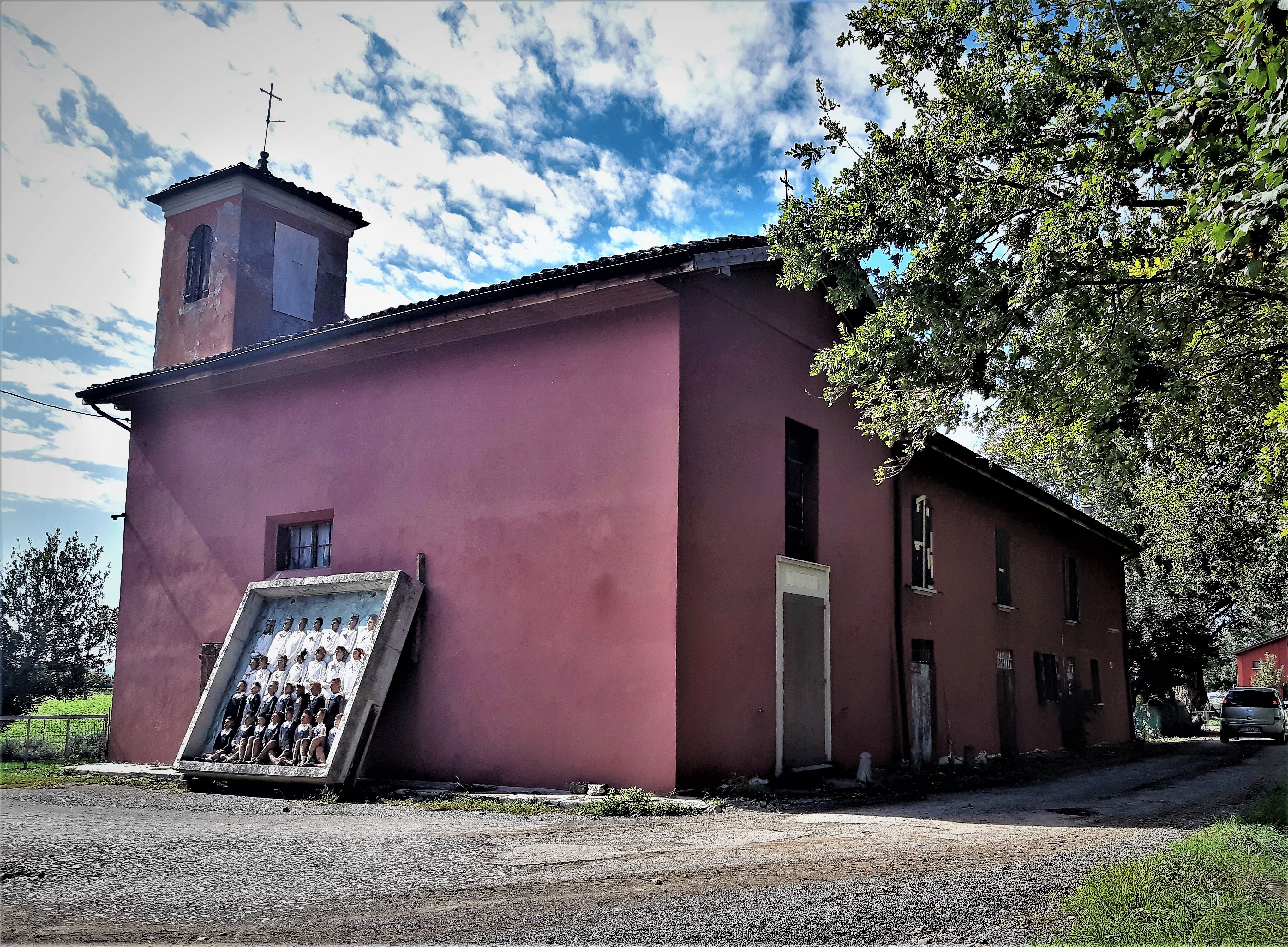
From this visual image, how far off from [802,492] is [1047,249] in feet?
18.7

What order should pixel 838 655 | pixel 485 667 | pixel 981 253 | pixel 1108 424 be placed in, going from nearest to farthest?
pixel 981 253 < pixel 1108 424 < pixel 485 667 < pixel 838 655

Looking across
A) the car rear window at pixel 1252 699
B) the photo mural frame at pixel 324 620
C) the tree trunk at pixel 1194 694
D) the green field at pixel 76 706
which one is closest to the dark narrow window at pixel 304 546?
the photo mural frame at pixel 324 620

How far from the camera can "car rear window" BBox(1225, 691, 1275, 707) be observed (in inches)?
1035

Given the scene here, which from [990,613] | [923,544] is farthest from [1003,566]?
[923,544]

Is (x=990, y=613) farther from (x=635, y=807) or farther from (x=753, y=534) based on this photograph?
(x=635, y=807)

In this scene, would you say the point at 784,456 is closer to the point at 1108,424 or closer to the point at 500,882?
the point at 1108,424

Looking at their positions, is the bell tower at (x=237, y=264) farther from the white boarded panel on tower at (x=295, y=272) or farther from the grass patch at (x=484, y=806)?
the grass patch at (x=484, y=806)

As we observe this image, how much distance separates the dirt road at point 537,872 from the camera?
469cm

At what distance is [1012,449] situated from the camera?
11.6 metres

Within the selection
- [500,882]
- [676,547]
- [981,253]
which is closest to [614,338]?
[676,547]

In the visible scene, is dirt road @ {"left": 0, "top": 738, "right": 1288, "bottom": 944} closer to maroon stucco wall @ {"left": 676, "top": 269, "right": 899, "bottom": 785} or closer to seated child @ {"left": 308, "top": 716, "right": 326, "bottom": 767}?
seated child @ {"left": 308, "top": 716, "right": 326, "bottom": 767}

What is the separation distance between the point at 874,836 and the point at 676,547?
12.0 feet

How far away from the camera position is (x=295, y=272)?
18.4 meters

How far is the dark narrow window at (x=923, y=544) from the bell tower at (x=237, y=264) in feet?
39.8
